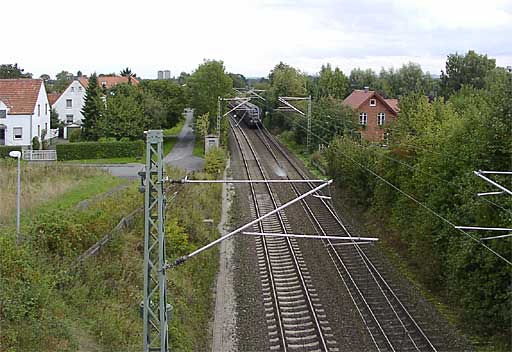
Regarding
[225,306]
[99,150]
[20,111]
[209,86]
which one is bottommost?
[225,306]

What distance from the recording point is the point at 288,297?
16.5 metres

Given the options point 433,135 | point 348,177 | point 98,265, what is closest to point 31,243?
point 98,265

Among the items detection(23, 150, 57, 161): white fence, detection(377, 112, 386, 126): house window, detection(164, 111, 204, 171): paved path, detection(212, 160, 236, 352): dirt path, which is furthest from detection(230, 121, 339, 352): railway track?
detection(377, 112, 386, 126): house window

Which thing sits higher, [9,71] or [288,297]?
[9,71]

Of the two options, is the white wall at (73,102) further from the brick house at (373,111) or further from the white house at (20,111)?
the brick house at (373,111)

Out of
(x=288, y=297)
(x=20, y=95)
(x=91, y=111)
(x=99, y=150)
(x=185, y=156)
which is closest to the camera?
(x=288, y=297)

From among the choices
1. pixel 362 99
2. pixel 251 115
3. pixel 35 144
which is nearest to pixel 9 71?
pixel 251 115

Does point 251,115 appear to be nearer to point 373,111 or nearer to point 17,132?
point 373,111

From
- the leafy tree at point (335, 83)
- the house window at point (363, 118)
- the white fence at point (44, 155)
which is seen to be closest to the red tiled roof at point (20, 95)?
the white fence at point (44, 155)

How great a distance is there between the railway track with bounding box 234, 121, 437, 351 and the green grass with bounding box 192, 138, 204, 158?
16174 millimetres

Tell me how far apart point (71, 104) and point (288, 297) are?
4523 cm

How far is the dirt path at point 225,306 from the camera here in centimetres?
1393

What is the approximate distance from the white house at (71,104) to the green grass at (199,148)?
1351 centimetres

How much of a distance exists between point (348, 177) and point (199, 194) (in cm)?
626
